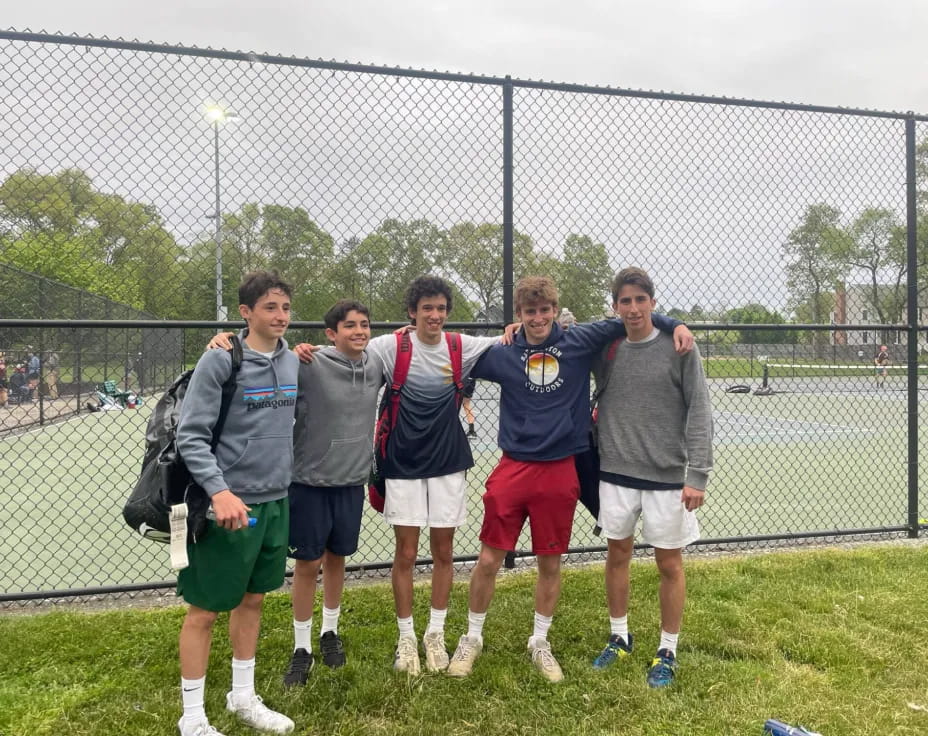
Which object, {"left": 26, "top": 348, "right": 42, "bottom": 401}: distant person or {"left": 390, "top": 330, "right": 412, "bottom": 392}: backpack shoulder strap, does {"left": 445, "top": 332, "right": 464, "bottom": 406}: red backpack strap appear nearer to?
{"left": 390, "top": 330, "right": 412, "bottom": 392}: backpack shoulder strap

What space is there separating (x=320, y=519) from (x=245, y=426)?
63cm

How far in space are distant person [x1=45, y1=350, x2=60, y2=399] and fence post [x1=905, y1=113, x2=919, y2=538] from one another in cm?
1327

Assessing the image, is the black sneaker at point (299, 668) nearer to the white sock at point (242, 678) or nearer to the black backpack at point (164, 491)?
the white sock at point (242, 678)

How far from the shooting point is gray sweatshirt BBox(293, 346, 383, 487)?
2.71m

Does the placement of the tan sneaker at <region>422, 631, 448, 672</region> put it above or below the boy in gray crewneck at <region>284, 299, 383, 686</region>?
below

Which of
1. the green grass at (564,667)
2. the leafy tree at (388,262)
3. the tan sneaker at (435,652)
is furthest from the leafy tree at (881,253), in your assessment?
the tan sneaker at (435,652)

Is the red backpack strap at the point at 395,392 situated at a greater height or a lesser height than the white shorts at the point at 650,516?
greater

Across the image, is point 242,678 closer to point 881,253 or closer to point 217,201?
point 217,201

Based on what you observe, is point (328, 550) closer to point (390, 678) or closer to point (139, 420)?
point (390, 678)

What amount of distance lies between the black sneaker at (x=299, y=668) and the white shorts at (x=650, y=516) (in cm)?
150

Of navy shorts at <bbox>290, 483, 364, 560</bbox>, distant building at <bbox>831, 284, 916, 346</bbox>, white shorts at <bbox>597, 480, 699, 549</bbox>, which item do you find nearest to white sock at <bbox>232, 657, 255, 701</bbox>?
navy shorts at <bbox>290, 483, 364, 560</bbox>

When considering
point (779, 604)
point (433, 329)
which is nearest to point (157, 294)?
point (433, 329)

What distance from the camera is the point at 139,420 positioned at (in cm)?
1317

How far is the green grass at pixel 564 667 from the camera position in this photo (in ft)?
8.15
